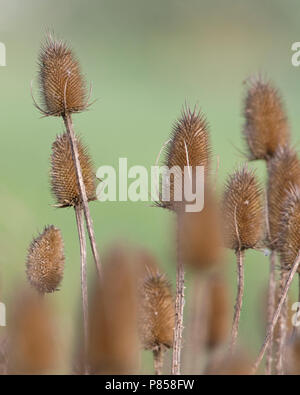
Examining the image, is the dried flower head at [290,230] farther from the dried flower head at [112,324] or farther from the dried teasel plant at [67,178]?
the dried flower head at [112,324]

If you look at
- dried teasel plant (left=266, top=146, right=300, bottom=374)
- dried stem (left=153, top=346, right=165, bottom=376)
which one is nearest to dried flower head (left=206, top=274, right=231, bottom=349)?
dried stem (left=153, top=346, right=165, bottom=376)

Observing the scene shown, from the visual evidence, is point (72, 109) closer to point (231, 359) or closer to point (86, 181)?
point (86, 181)

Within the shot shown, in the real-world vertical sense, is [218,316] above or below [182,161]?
below

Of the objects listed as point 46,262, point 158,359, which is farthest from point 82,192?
point 158,359

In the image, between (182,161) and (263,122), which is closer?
(182,161)

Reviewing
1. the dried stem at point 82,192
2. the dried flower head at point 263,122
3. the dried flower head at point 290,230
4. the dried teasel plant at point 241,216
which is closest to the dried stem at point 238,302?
the dried teasel plant at point 241,216

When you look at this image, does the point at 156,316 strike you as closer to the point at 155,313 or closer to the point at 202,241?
the point at 155,313
